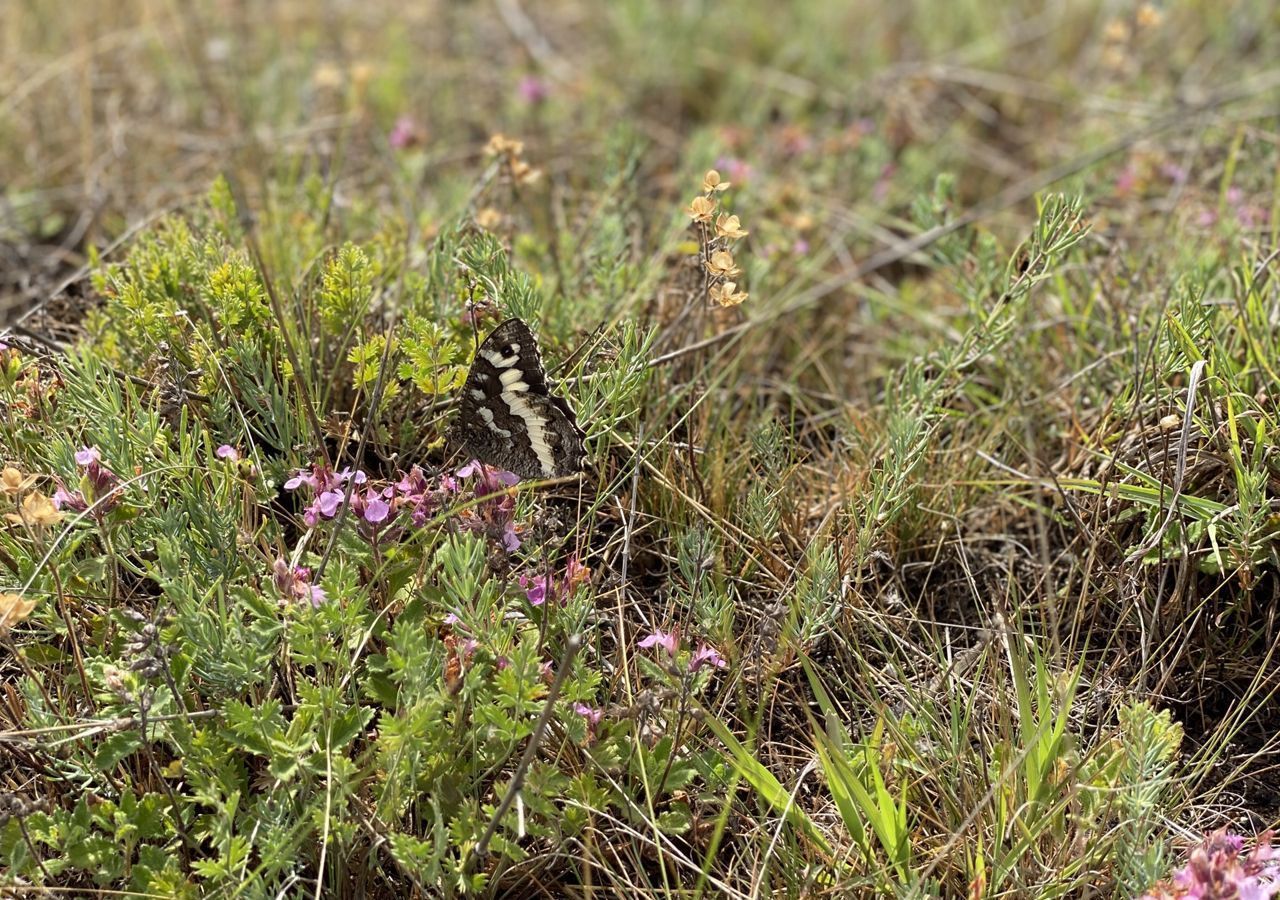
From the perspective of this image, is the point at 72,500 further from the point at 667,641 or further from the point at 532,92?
the point at 532,92

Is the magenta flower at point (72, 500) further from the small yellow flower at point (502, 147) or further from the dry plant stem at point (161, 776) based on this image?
the small yellow flower at point (502, 147)

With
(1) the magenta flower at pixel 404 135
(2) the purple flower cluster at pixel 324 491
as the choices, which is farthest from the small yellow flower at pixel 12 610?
(1) the magenta flower at pixel 404 135

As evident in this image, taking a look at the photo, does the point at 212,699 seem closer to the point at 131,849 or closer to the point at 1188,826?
the point at 131,849

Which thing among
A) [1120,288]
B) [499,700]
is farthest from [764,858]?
[1120,288]

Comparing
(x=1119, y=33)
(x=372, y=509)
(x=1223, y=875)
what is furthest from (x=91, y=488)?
(x=1119, y=33)

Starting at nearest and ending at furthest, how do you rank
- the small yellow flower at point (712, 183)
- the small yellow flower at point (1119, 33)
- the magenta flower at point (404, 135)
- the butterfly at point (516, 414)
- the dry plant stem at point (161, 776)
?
the dry plant stem at point (161, 776) < the butterfly at point (516, 414) < the small yellow flower at point (712, 183) < the small yellow flower at point (1119, 33) < the magenta flower at point (404, 135)
